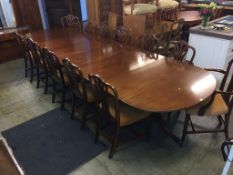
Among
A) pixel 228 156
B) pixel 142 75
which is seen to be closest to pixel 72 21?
pixel 142 75

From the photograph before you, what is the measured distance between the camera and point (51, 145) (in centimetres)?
229

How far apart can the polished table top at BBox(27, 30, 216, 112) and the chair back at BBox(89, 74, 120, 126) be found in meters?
0.10

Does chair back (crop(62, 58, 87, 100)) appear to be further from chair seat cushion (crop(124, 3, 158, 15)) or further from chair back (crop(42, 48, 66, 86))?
chair seat cushion (crop(124, 3, 158, 15))

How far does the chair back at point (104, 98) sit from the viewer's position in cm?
176

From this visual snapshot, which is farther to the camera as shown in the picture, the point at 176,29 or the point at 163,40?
the point at 176,29

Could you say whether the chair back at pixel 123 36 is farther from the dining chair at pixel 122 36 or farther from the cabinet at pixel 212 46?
the cabinet at pixel 212 46

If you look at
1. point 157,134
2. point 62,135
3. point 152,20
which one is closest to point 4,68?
point 62,135

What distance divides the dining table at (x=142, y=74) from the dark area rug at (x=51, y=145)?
2.43 ft

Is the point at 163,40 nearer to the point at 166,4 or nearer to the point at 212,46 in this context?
the point at 212,46

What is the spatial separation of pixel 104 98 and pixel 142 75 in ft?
1.57

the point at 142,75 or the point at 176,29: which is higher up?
the point at 176,29

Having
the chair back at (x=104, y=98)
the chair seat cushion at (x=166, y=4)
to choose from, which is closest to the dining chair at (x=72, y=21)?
the chair seat cushion at (x=166, y=4)

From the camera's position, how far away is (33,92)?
3336mm

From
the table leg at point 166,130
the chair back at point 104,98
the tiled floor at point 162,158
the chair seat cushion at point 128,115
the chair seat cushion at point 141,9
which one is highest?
the chair seat cushion at point 141,9
